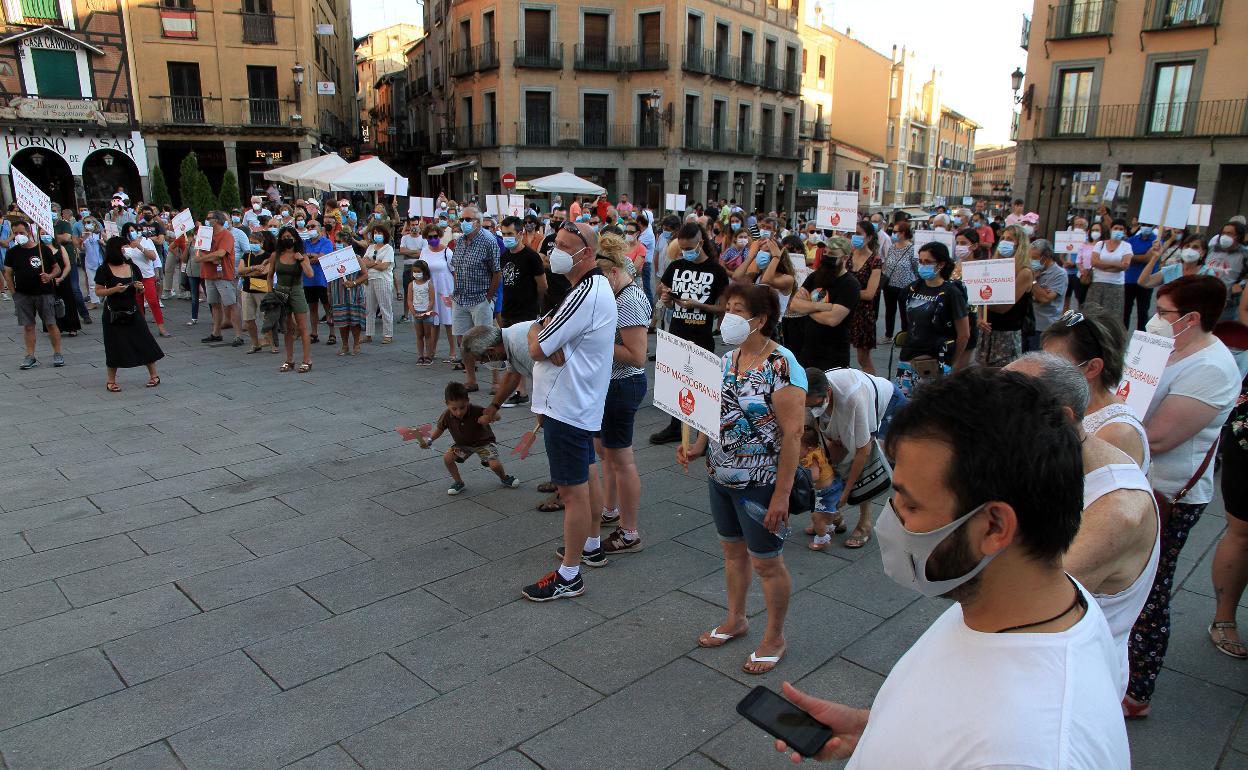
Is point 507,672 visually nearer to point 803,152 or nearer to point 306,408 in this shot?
point 306,408

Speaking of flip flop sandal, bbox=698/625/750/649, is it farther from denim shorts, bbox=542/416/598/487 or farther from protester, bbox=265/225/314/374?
protester, bbox=265/225/314/374

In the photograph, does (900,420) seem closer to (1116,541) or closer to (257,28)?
(1116,541)

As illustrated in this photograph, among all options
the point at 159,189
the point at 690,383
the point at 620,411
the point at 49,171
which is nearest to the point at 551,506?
the point at 620,411

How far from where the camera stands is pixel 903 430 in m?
1.22

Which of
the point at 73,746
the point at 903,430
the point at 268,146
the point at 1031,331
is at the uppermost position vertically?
the point at 268,146

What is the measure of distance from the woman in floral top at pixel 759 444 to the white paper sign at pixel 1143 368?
137cm

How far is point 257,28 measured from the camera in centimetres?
2897

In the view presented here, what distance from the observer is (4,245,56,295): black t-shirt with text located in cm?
952

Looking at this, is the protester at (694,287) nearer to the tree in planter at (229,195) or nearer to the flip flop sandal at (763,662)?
the flip flop sandal at (763,662)

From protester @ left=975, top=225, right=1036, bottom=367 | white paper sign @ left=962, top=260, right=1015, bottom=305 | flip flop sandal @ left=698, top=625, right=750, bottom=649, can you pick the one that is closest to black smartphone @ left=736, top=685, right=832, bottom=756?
flip flop sandal @ left=698, top=625, right=750, bottom=649

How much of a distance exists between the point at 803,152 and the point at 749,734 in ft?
148

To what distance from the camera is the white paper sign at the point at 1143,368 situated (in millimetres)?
3182

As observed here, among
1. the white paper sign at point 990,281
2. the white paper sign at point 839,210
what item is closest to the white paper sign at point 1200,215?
the white paper sign at point 839,210

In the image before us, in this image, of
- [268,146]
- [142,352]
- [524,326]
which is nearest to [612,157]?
[268,146]
